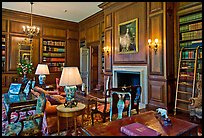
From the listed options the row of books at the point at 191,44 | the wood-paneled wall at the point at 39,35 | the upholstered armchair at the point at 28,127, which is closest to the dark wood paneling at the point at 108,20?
the row of books at the point at 191,44

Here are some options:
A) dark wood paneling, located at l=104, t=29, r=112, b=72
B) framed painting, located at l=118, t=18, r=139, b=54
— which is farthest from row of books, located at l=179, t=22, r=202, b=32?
dark wood paneling, located at l=104, t=29, r=112, b=72

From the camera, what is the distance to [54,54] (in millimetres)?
8164

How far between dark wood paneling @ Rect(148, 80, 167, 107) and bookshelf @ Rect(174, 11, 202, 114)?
0.33m

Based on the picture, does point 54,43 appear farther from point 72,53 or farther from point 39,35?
point 72,53

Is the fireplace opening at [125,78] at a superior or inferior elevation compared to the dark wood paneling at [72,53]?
inferior

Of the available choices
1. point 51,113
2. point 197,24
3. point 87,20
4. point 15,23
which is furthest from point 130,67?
point 15,23

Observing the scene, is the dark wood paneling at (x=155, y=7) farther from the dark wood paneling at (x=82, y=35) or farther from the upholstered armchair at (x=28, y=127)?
the dark wood paneling at (x=82, y=35)

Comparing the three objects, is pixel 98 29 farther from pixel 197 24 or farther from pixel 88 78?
pixel 197 24

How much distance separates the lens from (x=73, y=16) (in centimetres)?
765

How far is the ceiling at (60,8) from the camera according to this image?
6.07 metres

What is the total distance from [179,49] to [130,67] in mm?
1542

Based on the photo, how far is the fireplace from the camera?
468cm

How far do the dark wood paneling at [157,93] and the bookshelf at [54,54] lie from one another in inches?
210

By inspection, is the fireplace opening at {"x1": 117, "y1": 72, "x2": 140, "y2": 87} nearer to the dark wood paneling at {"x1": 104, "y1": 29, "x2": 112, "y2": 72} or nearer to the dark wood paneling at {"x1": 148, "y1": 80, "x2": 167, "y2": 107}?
the dark wood paneling at {"x1": 104, "y1": 29, "x2": 112, "y2": 72}
